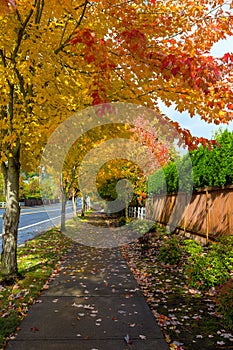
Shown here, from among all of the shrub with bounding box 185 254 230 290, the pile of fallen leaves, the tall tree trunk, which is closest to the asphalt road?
the tall tree trunk

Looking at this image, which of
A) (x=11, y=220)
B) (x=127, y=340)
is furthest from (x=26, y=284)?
(x=127, y=340)

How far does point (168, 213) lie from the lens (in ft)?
61.1

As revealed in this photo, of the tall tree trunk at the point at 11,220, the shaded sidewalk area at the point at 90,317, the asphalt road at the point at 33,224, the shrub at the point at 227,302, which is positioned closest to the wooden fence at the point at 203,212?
the shaded sidewalk area at the point at 90,317

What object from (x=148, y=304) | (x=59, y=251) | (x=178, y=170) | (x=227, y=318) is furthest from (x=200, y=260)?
(x=178, y=170)

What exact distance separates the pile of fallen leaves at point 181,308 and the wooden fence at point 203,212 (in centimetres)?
181

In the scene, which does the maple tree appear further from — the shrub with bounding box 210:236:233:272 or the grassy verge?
Answer: the shrub with bounding box 210:236:233:272

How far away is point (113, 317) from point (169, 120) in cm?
388

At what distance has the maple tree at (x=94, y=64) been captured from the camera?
16.6 feet

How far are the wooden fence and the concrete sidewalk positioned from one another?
3.38m

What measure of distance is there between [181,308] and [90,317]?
165cm

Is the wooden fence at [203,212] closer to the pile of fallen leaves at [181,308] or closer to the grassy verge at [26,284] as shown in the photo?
the pile of fallen leaves at [181,308]

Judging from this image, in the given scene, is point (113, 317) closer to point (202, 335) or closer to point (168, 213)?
point (202, 335)

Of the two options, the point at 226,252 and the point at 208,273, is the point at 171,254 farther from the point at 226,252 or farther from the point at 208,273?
the point at 208,273

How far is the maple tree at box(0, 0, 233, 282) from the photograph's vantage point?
5.06 meters
